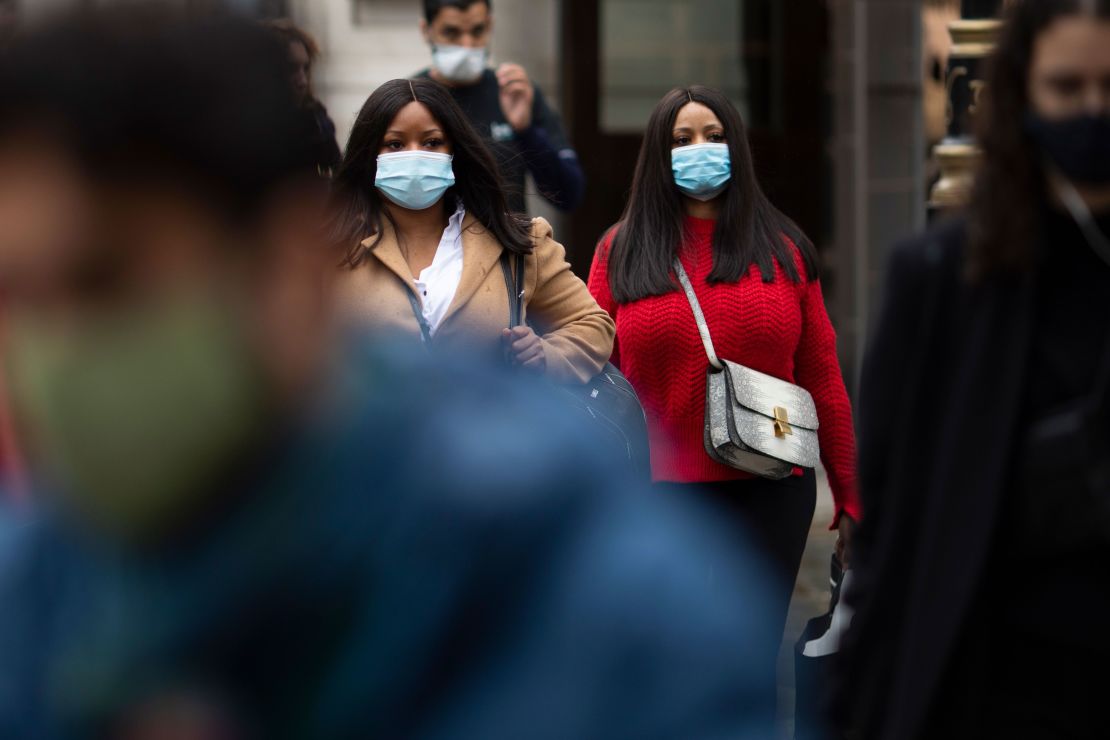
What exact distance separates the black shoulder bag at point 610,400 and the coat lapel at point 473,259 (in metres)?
0.04

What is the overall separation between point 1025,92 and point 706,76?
8875 millimetres

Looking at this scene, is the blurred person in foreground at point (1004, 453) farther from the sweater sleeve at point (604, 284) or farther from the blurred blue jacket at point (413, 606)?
the sweater sleeve at point (604, 284)

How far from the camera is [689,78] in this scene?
1130 cm

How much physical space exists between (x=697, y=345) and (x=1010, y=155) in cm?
242

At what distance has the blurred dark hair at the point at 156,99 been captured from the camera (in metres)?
1.14

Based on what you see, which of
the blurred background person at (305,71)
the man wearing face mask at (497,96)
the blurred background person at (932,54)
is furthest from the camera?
the blurred background person at (932,54)

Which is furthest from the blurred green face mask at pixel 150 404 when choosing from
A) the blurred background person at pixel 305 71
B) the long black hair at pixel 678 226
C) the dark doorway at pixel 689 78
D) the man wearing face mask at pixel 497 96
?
the dark doorway at pixel 689 78

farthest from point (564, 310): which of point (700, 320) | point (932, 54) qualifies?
point (932, 54)

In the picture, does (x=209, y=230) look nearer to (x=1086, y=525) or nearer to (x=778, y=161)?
(x=1086, y=525)

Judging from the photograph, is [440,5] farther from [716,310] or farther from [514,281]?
[514,281]

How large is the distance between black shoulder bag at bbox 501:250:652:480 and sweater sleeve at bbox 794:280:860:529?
897 mm

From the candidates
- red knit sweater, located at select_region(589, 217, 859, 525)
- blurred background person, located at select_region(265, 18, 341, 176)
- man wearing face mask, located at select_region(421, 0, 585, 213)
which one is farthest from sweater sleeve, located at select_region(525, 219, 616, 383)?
blurred background person, located at select_region(265, 18, 341, 176)

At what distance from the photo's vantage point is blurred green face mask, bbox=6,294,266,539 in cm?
109

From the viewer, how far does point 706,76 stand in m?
11.3
